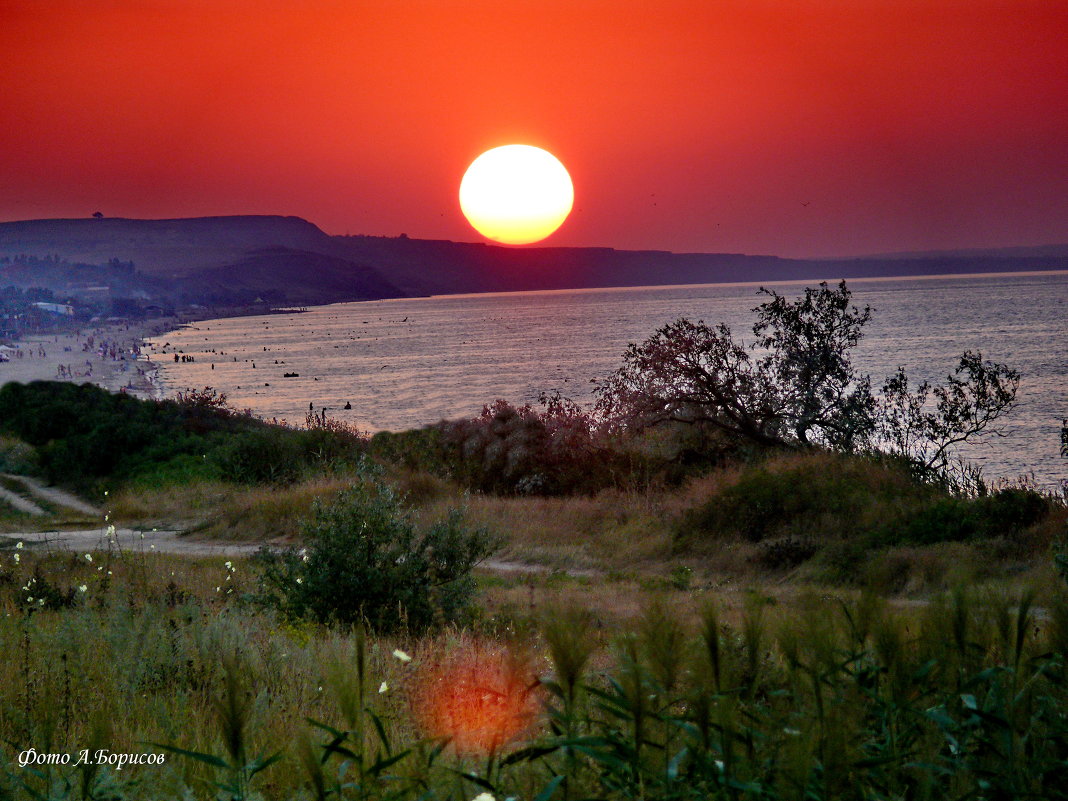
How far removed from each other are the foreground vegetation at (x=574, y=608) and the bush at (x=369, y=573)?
0.04 m

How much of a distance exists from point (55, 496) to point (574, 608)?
2876 centimetres

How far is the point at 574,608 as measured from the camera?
1.90 m

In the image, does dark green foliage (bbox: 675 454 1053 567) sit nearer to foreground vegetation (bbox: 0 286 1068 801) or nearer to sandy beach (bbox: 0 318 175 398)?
foreground vegetation (bbox: 0 286 1068 801)

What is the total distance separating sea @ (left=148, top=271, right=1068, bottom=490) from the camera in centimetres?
5328

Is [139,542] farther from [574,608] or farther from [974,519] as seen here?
[574,608]

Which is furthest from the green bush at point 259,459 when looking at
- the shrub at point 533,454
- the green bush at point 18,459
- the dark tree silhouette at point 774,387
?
the dark tree silhouette at point 774,387

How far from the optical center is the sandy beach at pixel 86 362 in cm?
7506

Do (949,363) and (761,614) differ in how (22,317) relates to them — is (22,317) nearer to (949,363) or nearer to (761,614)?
(949,363)

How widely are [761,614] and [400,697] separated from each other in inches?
129

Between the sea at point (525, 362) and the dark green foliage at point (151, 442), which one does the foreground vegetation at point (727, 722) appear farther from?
the sea at point (525, 362)

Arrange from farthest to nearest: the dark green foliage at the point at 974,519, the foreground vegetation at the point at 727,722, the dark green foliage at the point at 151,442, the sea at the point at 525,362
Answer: the sea at the point at 525,362 < the dark green foliage at the point at 151,442 < the dark green foliage at the point at 974,519 < the foreground vegetation at the point at 727,722

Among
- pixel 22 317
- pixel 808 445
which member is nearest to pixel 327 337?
pixel 22 317

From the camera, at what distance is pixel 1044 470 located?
1302 inches

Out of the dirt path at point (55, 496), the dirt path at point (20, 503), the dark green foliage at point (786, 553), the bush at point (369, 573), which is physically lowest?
the dirt path at point (55, 496)
